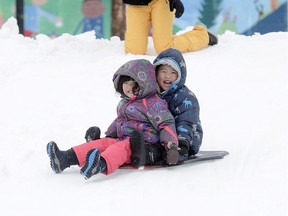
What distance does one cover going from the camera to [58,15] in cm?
873

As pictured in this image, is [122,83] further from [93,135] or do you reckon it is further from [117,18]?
[117,18]

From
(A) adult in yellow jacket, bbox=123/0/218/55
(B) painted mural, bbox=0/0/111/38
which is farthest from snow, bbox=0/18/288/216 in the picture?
(B) painted mural, bbox=0/0/111/38

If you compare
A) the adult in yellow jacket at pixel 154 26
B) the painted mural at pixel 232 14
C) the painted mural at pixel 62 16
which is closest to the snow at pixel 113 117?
the adult in yellow jacket at pixel 154 26

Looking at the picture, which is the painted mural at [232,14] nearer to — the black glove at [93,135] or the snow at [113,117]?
the snow at [113,117]

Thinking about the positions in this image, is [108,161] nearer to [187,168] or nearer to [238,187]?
[187,168]

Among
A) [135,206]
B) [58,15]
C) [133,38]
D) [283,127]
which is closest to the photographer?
[135,206]

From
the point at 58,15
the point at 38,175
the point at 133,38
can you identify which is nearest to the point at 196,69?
the point at 133,38

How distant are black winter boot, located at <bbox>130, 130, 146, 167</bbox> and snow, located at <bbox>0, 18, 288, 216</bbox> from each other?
87 mm

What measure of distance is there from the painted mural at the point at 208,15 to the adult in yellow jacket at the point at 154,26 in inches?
101

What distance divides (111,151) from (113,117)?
4.57 ft

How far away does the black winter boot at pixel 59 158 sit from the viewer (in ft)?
10.5

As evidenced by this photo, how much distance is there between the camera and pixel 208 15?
879 centimetres

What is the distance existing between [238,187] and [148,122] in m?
0.70

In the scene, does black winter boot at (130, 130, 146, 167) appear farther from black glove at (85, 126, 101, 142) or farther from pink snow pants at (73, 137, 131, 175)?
black glove at (85, 126, 101, 142)
